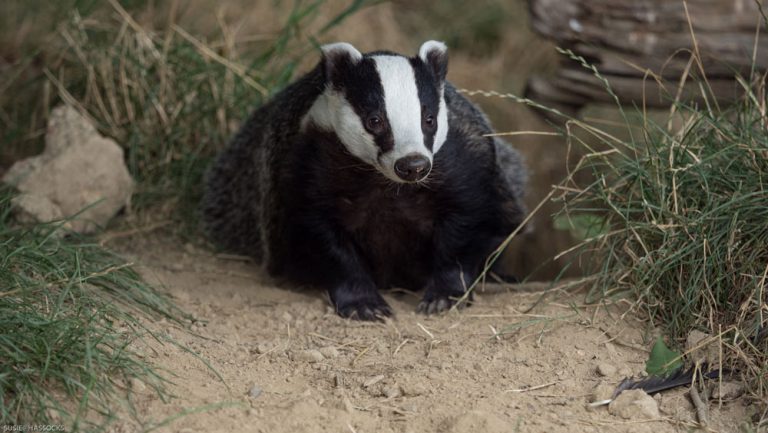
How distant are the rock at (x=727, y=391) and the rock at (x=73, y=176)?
3.07 metres

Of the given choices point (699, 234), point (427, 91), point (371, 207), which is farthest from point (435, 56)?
point (699, 234)

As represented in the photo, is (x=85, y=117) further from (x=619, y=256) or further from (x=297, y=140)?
(x=619, y=256)

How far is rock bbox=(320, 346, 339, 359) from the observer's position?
12.7 feet

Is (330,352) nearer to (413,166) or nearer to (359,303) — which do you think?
(359,303)

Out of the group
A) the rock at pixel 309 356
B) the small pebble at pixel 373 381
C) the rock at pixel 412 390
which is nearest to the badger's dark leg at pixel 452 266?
the rock at pixel 309 356

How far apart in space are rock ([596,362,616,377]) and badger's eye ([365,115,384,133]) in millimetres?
1237

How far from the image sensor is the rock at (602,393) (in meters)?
3.44

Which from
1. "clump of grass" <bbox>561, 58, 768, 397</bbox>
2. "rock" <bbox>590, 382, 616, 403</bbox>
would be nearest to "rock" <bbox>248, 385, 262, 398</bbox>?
"rock" <bbox>590, 382, 616, 403</bbox>

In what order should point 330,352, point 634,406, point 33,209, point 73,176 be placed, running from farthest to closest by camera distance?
point 73,176, point 33,209, point 330,352, point 634,406

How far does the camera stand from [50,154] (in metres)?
5.31

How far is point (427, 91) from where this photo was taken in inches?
162

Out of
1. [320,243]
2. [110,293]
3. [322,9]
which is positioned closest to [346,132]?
[320,243]

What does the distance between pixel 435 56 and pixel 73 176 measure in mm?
2111

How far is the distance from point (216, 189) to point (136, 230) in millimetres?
525
